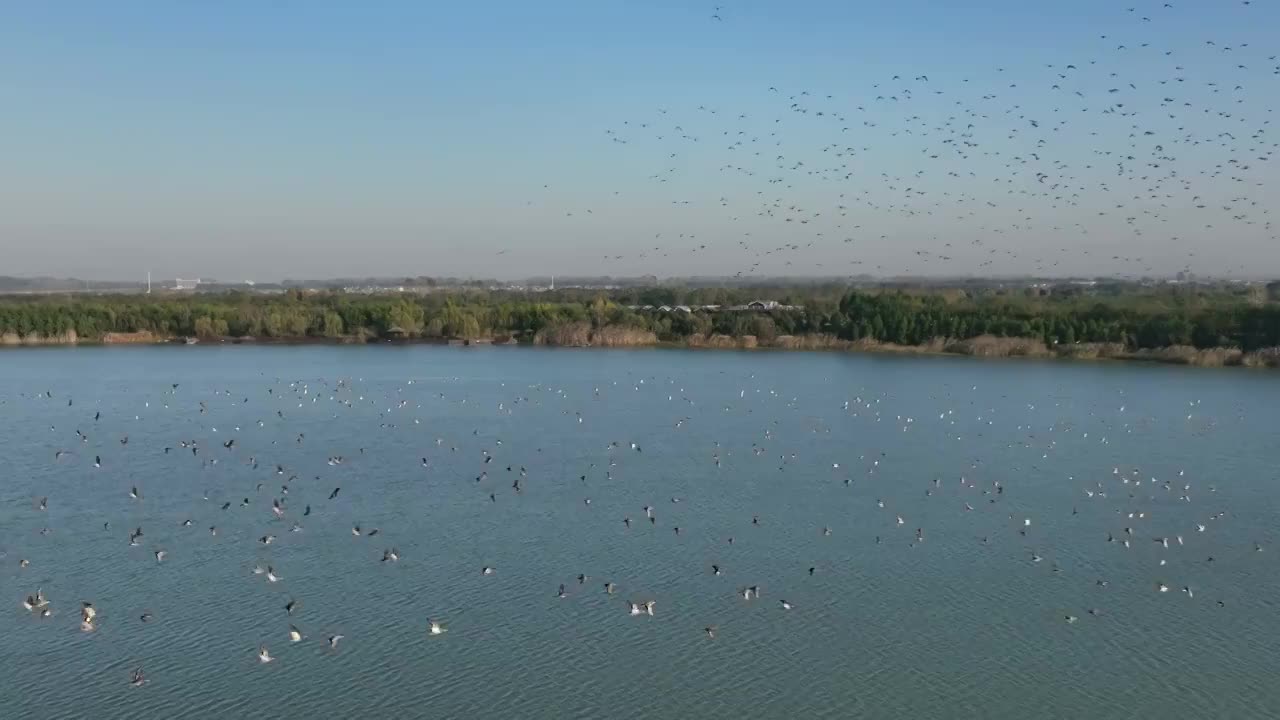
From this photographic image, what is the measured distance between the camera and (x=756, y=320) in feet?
225

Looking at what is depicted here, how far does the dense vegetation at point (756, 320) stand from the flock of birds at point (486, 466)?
73.0ft

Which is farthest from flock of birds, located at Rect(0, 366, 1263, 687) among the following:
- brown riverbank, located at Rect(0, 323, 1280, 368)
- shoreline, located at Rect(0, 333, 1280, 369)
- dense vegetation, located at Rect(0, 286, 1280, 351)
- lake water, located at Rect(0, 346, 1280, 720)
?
dense vegetation, located at Rect(0, 286, 1280, 351)

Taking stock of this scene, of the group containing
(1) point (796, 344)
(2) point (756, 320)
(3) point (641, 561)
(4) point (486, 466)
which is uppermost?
(2) point (756, 320)

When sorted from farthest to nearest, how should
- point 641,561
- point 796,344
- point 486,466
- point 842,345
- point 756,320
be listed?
point 756,320
point 796,344
point 842,345
point 486,466
point 641,561

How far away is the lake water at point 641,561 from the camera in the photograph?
46.1 ft

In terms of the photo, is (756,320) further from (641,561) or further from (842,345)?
(641,561)

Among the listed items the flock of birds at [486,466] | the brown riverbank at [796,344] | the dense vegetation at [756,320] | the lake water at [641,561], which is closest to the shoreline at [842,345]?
the brown riverbank at [796,344]

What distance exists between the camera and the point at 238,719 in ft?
42.2

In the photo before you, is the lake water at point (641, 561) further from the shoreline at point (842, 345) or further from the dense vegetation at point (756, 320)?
the dense vegetation at point (756, 320)

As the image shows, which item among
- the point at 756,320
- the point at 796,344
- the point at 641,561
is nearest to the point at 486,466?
the point at 641,561

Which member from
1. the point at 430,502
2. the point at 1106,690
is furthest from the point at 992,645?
the point at 430,502

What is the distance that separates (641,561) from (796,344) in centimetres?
4756

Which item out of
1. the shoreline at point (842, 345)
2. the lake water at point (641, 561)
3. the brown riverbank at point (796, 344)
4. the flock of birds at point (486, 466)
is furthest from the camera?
the brown riverbank at point (796, 344)

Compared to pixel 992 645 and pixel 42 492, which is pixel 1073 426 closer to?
pixel 992 645
